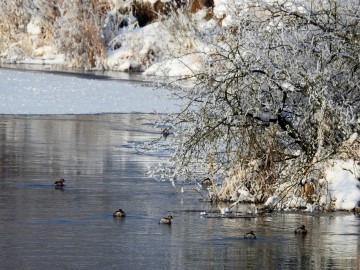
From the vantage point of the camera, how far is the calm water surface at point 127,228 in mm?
9834

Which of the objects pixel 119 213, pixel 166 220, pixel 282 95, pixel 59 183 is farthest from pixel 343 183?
pixel 59 183

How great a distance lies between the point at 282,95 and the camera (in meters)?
13.8

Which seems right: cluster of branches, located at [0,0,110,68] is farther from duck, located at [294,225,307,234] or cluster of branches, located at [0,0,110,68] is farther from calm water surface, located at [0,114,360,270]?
duck, located at [294,225,307,234]

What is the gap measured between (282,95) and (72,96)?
19.1 meters

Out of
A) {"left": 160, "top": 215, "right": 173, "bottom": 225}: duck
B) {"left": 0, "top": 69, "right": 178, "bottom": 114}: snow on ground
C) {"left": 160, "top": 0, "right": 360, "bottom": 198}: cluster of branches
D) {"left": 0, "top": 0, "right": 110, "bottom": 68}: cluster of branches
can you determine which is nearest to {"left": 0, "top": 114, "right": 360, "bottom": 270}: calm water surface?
{"left": 160, "top": 215, "right": 173, "bottom": 225}: duck

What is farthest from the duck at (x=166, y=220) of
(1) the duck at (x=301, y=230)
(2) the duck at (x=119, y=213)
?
(1) the duck at (x=301, y=230)

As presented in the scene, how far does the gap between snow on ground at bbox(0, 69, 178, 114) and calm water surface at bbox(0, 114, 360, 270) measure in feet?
32.0

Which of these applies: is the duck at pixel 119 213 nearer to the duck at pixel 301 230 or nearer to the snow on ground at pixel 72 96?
the duck at pixel 301 230

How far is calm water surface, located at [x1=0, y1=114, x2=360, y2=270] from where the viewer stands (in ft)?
32.3

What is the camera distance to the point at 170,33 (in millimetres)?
51094

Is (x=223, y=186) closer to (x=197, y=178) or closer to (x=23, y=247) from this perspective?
(x=197, y=178)

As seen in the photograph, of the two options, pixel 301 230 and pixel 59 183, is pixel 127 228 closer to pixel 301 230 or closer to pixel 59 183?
pixel 301 230

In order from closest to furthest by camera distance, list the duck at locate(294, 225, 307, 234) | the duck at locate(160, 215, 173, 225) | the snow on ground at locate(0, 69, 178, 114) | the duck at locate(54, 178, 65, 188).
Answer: the duck at locate(294, 225, 307, 234) → the duck at locate(160, 215, 173, 225) → the duck at locate(54, 178, 65, 188) → the snow on ground at locate(0, 69, 178, 114)

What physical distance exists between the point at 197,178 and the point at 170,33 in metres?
36.3
